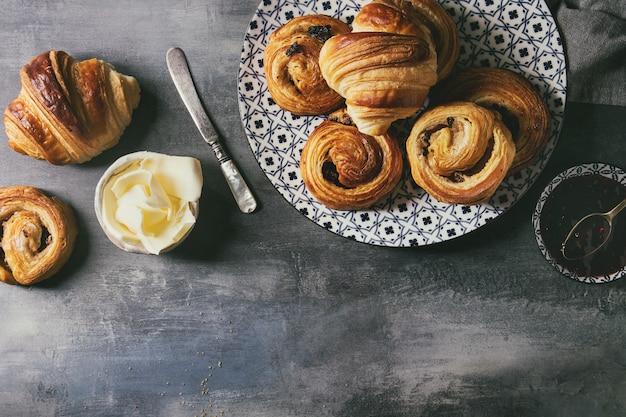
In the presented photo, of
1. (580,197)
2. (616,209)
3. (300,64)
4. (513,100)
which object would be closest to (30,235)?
(300,64)

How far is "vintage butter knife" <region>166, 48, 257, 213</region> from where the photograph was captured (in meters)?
2.01

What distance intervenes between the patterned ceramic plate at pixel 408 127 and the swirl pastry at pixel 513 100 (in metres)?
0.07

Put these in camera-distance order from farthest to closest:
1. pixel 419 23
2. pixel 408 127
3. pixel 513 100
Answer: pixel 408 127, pixel 513 100, pixel 419 23

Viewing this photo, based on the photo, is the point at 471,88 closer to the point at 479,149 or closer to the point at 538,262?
the point at 479,149

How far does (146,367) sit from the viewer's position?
211cm

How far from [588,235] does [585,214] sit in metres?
0.08

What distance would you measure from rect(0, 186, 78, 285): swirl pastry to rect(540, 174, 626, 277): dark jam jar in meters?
1.76

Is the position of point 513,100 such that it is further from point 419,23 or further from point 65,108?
point 65,108

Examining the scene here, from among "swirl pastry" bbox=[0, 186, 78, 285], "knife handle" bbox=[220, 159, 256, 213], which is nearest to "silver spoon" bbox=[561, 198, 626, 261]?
"knife handle" bbox=[220, 159, 256, 213]

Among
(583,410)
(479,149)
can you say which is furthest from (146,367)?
(583,410)

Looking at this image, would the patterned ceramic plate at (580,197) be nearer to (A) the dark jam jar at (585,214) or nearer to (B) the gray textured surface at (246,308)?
(A) the dark jam jar at (585,214)

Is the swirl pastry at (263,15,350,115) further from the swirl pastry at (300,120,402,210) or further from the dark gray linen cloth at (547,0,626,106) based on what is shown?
the dark gray linen cloth at (547,0,626,106)

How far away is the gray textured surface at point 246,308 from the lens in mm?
2059

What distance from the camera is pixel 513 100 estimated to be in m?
1.79
